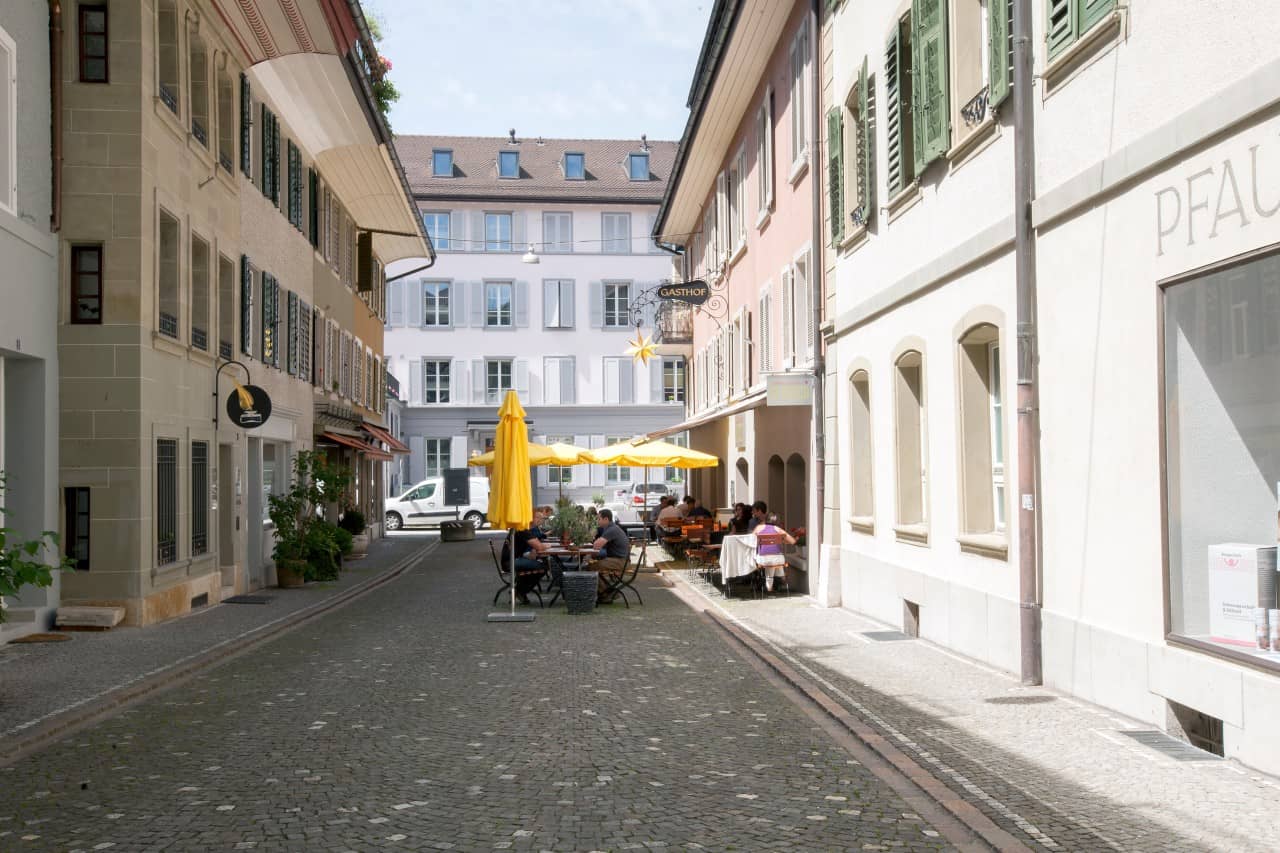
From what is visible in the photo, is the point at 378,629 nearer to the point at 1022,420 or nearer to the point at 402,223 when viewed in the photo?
the point at 1022,420

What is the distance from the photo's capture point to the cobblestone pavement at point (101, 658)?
927 cm

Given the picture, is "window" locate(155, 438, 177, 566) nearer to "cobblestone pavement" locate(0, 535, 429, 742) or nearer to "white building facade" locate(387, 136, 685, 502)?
"cobblestone pavement" locate(0, 535, 429, 742)

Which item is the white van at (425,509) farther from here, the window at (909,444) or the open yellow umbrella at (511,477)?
the window at (909,444)

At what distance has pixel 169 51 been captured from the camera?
15.9m

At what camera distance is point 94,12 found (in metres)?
14.4

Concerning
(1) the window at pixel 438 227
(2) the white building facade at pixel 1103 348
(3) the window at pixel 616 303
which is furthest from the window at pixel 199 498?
(1) the window at pixel 438 227

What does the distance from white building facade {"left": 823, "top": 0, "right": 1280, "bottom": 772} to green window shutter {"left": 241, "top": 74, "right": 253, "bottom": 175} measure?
967cm

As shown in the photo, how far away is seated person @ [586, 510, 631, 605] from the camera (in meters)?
16.9

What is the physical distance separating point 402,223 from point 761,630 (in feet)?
69.5

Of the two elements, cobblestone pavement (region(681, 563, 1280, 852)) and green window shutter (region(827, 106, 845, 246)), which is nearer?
cobblestone pavement (region(681, 563, 1280, 852))

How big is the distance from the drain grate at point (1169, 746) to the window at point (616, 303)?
49.3 m

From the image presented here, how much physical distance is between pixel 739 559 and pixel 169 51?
9481mm

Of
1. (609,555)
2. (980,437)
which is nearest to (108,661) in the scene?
(609,555)

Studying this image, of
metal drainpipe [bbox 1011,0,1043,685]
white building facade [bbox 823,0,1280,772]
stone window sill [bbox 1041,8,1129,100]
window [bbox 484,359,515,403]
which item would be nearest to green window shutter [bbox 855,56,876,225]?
white building facade [bbox 823,0,1280,772]
